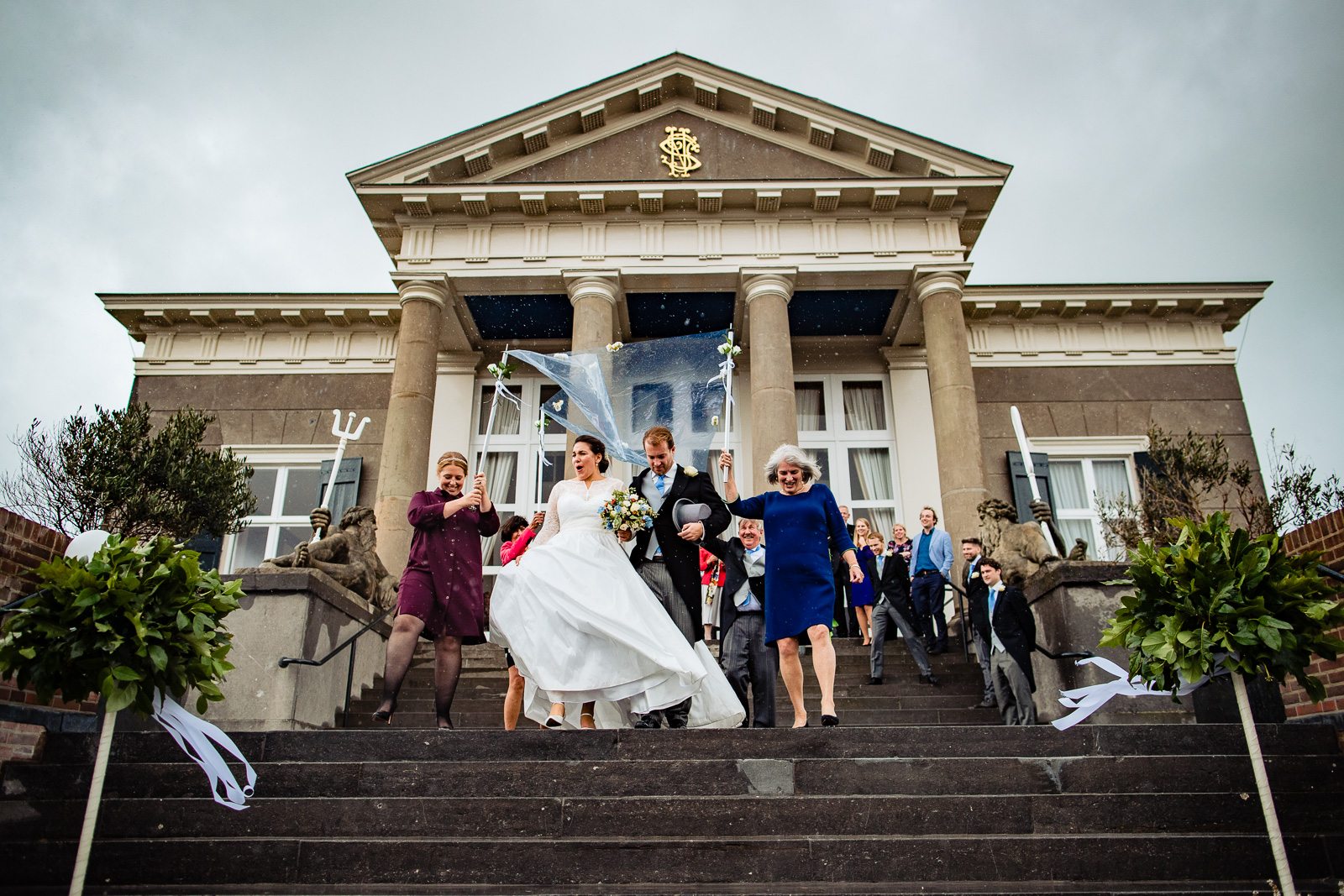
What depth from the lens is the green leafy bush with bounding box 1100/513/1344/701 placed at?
423 centimetres

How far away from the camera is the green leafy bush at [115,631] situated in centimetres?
396

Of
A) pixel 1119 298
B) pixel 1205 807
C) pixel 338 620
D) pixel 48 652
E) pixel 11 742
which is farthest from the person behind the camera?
pixel 1119 298

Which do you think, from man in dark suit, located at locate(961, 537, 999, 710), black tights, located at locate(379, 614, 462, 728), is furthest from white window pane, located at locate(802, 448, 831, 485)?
black tights, located at locate(379, 614, 462, 728)

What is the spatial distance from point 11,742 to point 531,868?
323 centimetres

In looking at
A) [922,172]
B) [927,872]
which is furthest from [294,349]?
[927,872]

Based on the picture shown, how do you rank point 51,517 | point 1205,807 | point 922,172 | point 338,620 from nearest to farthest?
point 1205,807 → point 338,620 → point 51,517 → point 922,172

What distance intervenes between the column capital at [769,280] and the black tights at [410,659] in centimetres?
1049

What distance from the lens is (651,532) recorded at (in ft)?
20.4

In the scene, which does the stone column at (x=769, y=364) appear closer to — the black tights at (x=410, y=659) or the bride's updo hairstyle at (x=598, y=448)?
the bride's updo hairstyle at (x=598, y=448)

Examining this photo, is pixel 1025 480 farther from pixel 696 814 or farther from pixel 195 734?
pixel 195 734

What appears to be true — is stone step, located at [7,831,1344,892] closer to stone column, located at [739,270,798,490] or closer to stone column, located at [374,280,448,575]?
stone column, located at [374,280,448,575]

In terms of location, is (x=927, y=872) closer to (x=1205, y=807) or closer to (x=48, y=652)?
(x=1205, y=807)

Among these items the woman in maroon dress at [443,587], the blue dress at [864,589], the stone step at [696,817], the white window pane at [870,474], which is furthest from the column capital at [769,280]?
the stone step at [696,817]

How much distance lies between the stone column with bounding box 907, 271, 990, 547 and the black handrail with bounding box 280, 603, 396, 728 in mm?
8300
